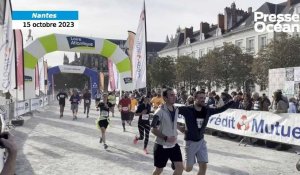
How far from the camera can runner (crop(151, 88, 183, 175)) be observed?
6.13 meters

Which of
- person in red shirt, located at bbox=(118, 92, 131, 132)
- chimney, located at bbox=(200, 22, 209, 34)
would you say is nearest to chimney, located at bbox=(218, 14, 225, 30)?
chimney, located at bbox=(200, 22, 209, 34)

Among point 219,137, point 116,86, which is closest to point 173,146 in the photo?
point 219,137

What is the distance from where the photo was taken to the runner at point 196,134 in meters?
6.52

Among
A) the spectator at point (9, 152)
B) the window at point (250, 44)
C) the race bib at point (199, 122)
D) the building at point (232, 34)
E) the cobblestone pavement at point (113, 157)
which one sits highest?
the building at point (232, 34)

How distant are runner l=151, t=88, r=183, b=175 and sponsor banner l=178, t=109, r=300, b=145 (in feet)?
19.7

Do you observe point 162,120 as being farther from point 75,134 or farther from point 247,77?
point 247,77

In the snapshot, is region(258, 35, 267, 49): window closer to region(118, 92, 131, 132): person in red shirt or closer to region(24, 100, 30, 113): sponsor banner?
region(24, 100, 30, 113): sponsor banner

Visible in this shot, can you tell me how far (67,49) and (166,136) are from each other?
19.2m

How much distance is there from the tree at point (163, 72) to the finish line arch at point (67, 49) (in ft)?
107

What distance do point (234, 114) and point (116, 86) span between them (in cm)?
2010

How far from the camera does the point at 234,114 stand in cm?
1384

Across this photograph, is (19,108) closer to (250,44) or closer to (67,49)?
(67,49)

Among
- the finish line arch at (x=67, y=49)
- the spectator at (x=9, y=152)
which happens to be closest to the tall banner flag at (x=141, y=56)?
the finish line arch at (x=67, y=49)

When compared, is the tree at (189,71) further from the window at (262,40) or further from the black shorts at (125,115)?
the black shorts at (125,115)
